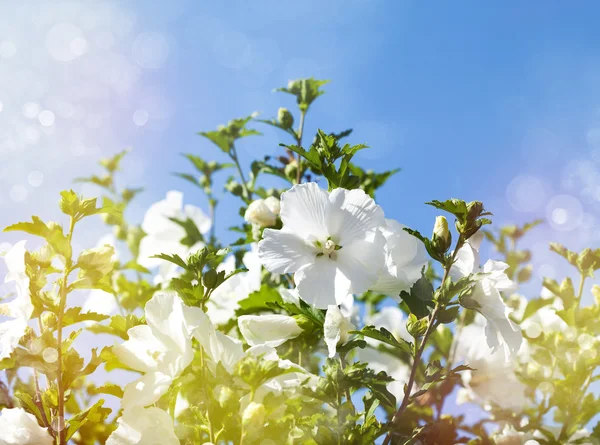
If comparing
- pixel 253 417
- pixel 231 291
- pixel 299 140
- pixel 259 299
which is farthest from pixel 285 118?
pixel 253 417

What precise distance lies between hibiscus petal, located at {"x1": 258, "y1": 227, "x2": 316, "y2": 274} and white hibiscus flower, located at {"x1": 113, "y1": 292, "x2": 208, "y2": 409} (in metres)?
0.16

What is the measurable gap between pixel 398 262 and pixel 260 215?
404mm

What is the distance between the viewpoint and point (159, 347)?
0.90m

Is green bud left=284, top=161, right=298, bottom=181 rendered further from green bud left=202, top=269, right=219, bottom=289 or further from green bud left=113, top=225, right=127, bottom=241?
green bud left=113, top=225, right=127, bottom=241

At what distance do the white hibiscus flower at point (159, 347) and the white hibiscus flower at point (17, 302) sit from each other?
0.19 metres

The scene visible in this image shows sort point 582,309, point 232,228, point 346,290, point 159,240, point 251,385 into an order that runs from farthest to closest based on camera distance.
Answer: point 159,240
point 232,228
point 582,309
point 346,290
point 251,385

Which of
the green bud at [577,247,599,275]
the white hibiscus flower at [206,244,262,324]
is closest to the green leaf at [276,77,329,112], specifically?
the white hibiscus flower at [206,244,262,324]

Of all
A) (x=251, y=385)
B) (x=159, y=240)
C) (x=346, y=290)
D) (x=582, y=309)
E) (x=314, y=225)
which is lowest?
(x=251, y=385)

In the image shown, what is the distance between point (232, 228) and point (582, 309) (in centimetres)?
102

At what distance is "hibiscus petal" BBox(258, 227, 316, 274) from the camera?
967mm

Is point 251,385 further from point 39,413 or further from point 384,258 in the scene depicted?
point 39,413

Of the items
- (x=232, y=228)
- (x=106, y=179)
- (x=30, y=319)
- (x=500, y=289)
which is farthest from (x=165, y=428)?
(x=106, y=179)

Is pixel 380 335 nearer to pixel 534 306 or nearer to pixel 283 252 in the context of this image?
pixel 283 252

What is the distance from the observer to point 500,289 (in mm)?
977
